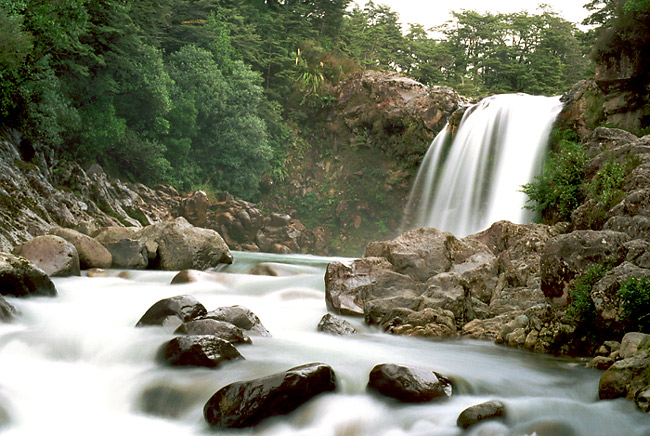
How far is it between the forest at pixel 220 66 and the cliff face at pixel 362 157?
1.34 m

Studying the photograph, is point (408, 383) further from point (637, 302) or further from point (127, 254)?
point (127, 254)

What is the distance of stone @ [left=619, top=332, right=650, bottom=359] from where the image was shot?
610cm

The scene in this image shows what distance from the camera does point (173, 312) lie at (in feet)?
27.4

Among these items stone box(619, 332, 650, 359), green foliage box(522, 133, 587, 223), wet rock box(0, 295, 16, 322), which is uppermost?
green foliage box(522, 133, 587, 223)

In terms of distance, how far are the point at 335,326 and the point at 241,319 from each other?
150 cm

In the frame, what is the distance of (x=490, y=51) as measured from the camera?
35.3 metres

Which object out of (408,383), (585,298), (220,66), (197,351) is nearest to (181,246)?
(197,351)

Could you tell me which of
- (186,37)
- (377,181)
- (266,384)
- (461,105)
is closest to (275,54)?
(186,37)

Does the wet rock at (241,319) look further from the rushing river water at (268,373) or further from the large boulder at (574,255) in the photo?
the large boulder at (574,255)

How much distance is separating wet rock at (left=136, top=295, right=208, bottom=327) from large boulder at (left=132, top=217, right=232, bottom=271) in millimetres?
6267

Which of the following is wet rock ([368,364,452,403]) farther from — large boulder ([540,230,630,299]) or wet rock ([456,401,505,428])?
large boulder ([540,230,630,299])

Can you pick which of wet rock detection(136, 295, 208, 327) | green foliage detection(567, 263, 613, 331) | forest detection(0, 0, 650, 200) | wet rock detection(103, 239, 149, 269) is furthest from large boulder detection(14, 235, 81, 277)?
green foliage detection(567, 263, 613, 331)

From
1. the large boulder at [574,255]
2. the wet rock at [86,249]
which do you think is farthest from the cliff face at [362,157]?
the large boulder at [574,255]

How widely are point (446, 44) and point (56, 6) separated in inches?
1098
